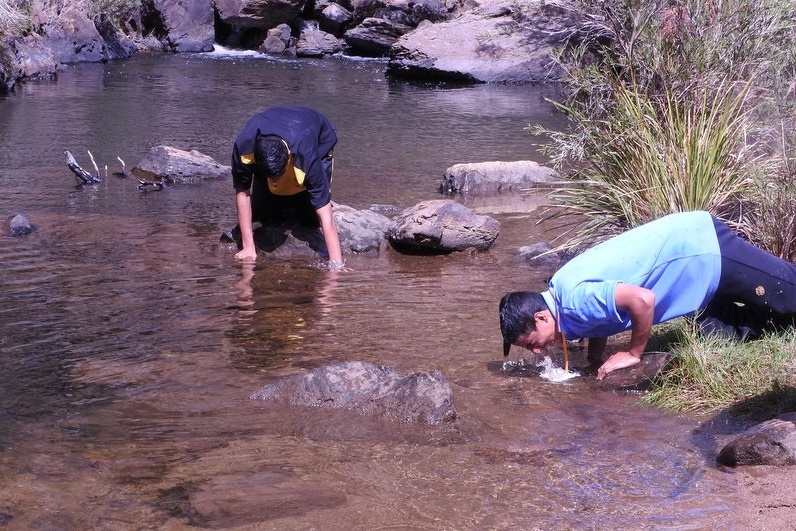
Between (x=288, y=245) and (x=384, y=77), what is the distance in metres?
13.8

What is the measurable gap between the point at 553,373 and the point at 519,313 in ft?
3.11

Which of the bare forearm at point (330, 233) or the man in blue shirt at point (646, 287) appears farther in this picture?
the bare forearm at point (330, 233)

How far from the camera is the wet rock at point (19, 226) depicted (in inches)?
319

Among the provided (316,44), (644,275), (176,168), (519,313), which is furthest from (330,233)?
(316,44)

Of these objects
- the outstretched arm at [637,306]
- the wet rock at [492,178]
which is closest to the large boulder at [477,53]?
the wet rock at [492,178]

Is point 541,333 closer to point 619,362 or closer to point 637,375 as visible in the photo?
point 619,362

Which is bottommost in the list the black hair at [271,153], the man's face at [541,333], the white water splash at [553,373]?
the white water splash at [553,373]

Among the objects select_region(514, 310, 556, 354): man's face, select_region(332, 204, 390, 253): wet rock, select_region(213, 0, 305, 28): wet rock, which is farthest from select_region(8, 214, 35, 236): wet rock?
select_region(213, 0, 305, 28): wet rock

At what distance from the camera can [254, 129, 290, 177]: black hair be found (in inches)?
266

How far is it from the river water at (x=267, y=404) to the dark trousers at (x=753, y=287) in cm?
63

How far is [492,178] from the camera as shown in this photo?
10539 millimetres

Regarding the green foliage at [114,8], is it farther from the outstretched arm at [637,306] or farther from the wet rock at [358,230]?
the outstretched arm at [637,306]

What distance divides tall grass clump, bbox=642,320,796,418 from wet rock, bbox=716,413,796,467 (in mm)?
495

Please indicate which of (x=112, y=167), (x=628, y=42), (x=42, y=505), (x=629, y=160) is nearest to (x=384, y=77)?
(x=112, y=167)
